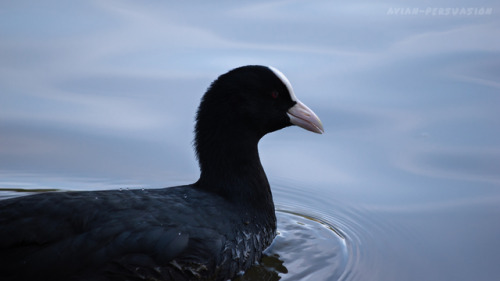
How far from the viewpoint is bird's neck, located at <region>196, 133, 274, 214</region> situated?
483cm

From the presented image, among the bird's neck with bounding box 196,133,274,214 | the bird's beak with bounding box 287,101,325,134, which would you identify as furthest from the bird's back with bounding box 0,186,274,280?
the bird's beak with bounding box 287,101,325,134

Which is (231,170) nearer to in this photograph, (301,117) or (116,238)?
(301,117)

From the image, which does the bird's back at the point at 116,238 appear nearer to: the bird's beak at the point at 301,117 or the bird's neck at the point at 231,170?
the bird's neck at the point at 231,170

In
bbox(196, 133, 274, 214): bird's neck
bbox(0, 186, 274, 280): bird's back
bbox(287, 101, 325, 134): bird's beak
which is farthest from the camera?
bbox(287, 101, 325, 134): bird's beak

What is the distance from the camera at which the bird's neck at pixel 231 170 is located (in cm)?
483

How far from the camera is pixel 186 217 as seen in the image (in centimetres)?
424

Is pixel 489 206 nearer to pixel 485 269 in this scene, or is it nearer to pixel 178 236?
pixel 485 269

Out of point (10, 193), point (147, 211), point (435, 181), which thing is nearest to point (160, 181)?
point (10, 193)

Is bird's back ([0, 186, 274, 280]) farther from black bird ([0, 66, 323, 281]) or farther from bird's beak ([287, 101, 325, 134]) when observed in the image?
bird's beak ([287, 101, 325, 134])

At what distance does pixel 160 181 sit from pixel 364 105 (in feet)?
6.85

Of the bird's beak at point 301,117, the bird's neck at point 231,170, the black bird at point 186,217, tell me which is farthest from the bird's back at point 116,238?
the bird's beak at point 301,117

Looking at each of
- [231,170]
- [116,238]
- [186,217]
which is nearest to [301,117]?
[231,170]

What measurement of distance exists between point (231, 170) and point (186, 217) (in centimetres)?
74

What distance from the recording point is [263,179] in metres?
5.06
